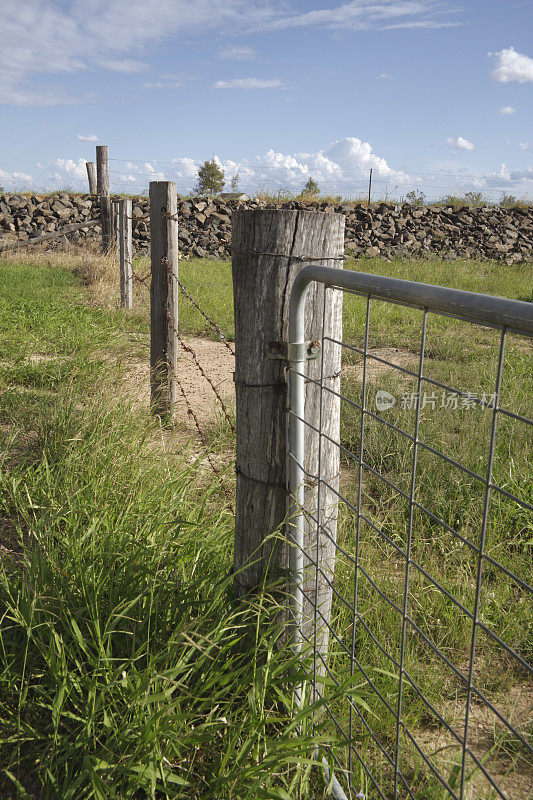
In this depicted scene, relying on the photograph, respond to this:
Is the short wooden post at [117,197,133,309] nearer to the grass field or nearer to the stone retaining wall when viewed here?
the grass field

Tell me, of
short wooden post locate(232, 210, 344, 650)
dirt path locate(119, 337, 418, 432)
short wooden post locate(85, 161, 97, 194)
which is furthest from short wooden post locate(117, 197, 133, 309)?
short wooden post locate(85, 161, 97, 194)

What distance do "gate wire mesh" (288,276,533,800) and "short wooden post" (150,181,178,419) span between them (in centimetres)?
132

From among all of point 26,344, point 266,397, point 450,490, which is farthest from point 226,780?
point 26,344

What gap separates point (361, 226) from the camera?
1633 centimetres

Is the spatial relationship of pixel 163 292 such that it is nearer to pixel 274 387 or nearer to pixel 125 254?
pixel 274 387

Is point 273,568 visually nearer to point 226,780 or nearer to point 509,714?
point 226,780

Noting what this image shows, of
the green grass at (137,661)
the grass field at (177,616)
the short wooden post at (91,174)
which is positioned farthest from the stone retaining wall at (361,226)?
the green grass at (137,661)

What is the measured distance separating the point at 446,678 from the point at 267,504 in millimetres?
1006

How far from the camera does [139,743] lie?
4.69ft

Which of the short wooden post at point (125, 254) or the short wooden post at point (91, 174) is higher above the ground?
the short wooden post at point (91, 174)

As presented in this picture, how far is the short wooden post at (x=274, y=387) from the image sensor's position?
1678 mm

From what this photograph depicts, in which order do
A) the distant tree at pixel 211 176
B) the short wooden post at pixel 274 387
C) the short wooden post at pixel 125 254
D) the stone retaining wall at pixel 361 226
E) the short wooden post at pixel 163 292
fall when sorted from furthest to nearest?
1. the distant tree at pixel 211 176
2. the stone retaining wall at pixel 361 226
3. the short wooden post at pixel 125 254
4. the short wooden post at pixel 163 292
5. the short wooden post at pixel 274 387

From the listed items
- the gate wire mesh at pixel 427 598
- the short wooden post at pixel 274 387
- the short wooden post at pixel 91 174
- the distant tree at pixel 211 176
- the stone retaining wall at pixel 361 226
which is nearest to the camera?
the gate wire mesh at pixel 427 598

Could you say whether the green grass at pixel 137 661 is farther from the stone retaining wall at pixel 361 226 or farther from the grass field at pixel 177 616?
the stone retaining wall at pixel 361 226
